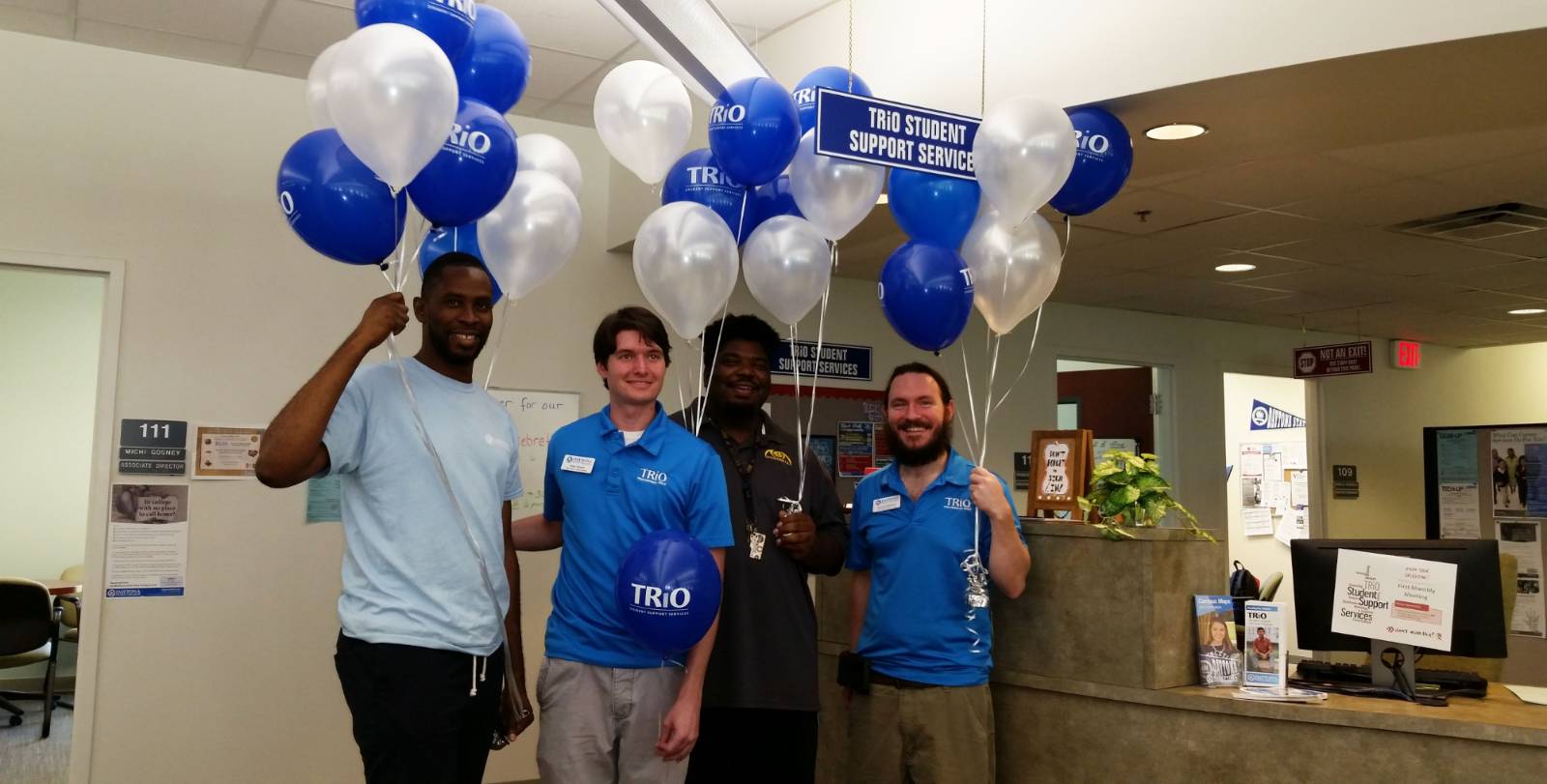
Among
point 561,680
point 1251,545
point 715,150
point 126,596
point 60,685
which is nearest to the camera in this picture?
point 561,680

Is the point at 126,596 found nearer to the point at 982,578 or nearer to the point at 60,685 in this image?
the point at 982,578

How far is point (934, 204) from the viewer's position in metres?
2.83

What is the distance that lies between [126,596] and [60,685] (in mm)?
3514

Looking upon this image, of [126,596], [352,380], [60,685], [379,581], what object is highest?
[352,380]

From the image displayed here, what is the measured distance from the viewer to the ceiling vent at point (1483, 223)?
4.80 metres

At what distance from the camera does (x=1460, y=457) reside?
Result: 7.07 m

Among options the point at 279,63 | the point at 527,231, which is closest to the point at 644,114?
the point at 527,231

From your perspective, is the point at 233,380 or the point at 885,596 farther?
the point at 233,380

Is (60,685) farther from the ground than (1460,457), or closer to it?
closer to it

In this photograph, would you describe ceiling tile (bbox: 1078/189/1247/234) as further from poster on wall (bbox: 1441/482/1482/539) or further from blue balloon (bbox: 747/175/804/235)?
poster on wall (bbox: 1441/482/1482/539)

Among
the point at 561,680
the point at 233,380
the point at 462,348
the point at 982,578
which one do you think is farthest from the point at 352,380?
the point at 233,380

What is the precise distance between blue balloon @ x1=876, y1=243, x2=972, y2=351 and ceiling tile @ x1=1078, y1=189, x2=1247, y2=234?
1.85 metres

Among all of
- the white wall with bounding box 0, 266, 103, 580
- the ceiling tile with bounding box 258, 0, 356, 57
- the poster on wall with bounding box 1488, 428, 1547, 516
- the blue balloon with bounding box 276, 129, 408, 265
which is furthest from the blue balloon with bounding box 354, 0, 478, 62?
the poster on wall with bounding box 1488, 428, 1547, 516

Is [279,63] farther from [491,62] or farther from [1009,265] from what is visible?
[1009,265]
